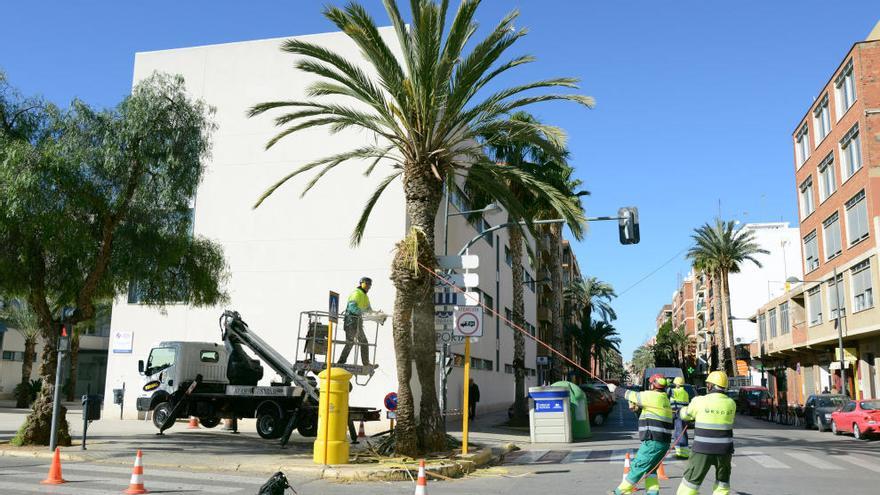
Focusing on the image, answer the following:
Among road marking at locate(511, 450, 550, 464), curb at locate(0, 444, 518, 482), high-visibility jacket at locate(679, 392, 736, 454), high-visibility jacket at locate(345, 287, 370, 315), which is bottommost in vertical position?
road marking at locate(511, 450, 550, 464)

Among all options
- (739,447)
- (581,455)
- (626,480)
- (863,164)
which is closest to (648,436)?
(626,480)

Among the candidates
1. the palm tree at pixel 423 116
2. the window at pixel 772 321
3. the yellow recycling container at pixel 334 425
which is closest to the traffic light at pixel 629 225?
A: the palm tree at pixel 423 116

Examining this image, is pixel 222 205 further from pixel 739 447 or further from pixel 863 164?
pixel 863 164

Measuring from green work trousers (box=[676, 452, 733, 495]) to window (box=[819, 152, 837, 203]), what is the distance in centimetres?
3411

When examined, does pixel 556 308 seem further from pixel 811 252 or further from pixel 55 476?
pixel 55 476

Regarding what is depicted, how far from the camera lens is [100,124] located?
47.8 ft

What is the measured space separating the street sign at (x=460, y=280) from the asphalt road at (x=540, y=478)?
3514mm

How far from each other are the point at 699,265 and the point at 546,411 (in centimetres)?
4257

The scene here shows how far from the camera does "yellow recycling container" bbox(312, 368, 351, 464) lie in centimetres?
1182

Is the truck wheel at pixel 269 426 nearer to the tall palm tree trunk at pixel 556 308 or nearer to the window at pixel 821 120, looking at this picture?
the tall palm tree trunk at pixel 556 308

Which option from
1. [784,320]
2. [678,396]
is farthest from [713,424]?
[784,320]

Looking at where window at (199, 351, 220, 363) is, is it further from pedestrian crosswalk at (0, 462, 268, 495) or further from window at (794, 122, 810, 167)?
window at (794, 122, 810, 167)

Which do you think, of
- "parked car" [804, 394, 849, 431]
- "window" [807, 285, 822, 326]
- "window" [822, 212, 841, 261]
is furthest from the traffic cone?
"window" [807, 285, 822, 326]

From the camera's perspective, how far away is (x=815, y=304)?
40344 millimetres
